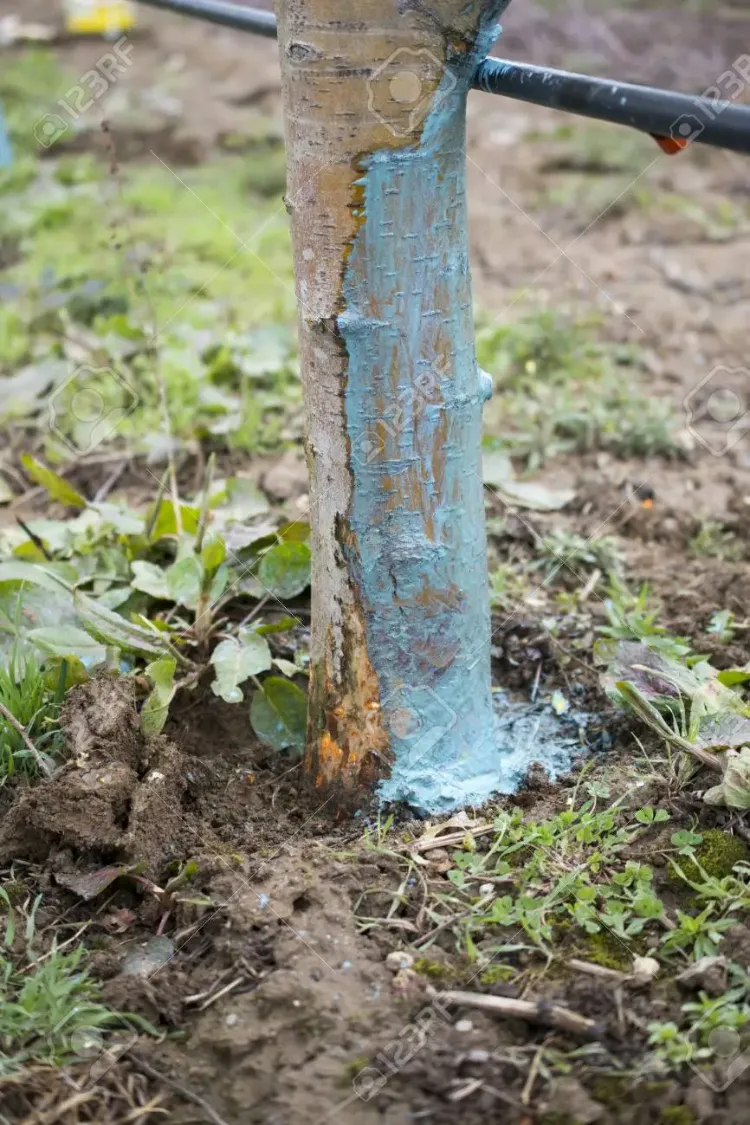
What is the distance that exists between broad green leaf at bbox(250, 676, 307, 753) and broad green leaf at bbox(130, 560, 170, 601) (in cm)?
34

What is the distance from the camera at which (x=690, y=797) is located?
185 centimetres

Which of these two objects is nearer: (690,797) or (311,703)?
(690,797)

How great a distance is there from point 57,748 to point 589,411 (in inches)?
76.7

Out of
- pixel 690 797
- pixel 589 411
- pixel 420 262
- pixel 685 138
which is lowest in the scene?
pixel 690 797

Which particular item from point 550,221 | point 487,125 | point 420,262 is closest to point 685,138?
point 420,262

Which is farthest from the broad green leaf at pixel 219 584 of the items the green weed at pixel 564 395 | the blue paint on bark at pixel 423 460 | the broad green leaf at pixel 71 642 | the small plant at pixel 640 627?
the green weed at pixel 564 395

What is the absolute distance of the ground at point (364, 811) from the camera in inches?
59.5

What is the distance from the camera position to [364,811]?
197 cm

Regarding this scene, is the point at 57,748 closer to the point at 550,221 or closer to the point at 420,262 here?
the point at 420,262

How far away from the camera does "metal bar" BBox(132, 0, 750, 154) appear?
1327mm

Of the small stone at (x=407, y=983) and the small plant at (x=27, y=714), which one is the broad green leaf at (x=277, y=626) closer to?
the small plant at (x=27, y=714)

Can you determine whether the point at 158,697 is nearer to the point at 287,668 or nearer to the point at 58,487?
the point at 287,668

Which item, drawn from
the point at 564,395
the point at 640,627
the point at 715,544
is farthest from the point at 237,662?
the point at 564,395

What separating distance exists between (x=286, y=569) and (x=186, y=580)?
208mm
